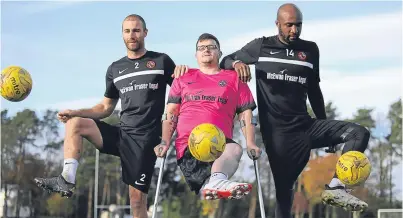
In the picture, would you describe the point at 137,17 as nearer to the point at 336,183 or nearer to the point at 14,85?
the point at 14,85

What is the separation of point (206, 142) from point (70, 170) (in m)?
2.03

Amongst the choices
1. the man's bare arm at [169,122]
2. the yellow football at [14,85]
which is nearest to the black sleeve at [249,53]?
the man's bare arm at [169,122]

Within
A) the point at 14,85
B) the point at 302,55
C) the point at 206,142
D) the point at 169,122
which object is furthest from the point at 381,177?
the point at 206,142

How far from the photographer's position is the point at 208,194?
27.7 feet

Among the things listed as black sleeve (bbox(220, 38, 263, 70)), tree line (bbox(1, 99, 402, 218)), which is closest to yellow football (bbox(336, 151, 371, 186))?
black sleeve (bbox(220, 38, 263, 70))

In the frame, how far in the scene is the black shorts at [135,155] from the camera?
10656mm

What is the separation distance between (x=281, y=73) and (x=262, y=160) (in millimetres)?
43269

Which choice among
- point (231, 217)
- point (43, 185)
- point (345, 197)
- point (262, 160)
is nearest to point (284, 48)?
point (345, 197)

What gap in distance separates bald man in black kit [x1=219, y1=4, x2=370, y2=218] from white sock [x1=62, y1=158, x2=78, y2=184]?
7.57 feet

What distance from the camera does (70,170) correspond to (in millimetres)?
9586

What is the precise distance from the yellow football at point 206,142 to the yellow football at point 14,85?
2992mm

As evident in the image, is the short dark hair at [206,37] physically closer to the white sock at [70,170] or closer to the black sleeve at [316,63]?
the black sleeve at [316,63]

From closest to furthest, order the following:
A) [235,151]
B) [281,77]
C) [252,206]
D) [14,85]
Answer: [235,151]
[281,77]
[14,85]
[252,206]

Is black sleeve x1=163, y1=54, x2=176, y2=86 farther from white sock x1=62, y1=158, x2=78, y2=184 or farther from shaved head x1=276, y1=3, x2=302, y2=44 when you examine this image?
white sock x1=62, y1=158, x2=78, y2=184
